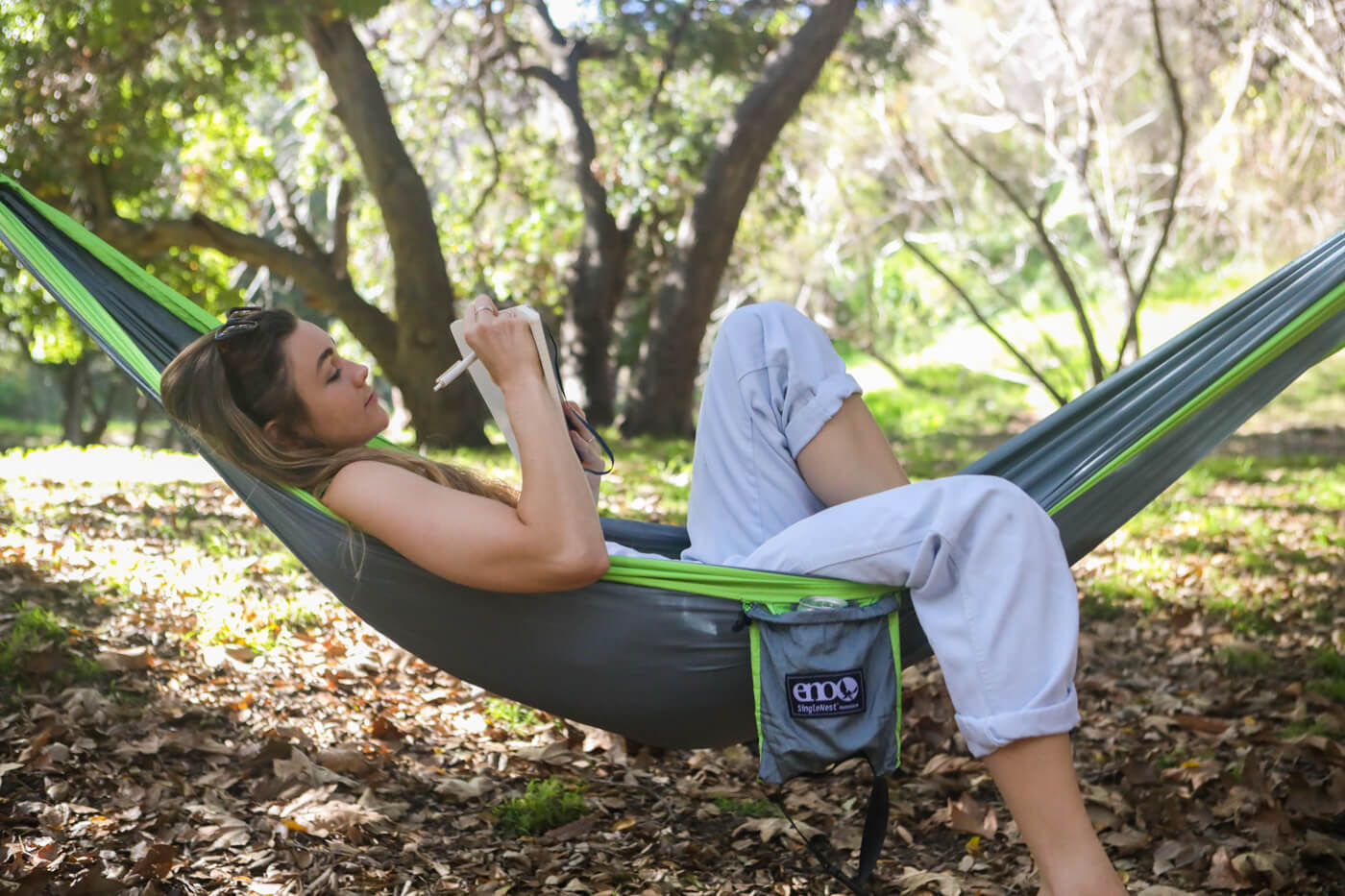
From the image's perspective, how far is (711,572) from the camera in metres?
1.56

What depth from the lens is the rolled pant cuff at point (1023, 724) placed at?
1.33 metres

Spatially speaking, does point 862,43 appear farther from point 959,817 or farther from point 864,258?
point 864,258

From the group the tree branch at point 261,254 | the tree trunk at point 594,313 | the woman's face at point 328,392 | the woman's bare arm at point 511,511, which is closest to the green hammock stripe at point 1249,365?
the woman's bare arm at point 511,511

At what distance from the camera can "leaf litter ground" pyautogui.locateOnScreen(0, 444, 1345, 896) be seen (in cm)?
179

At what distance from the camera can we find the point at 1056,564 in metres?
1.42

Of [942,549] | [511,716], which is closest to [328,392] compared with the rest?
[942,549]

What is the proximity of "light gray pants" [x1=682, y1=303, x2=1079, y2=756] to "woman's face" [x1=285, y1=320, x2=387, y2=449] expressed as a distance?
0.58 m

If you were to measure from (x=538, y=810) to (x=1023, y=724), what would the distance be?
101 cm

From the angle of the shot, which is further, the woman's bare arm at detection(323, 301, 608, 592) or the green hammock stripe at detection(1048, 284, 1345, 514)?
the green hammock stripe at detection(1048, 284, 1345, 514)

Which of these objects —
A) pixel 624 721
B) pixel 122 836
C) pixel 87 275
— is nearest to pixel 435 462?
pixel 624 721

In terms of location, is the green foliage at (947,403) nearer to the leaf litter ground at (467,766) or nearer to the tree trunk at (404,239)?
the tree trunk at (404,239)

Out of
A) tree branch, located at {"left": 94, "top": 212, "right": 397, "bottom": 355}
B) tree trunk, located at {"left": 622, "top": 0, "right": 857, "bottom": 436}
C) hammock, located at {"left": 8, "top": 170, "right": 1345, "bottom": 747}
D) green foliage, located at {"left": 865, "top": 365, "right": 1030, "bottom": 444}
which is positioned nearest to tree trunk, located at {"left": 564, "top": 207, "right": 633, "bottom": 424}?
tree trunk, located at {"left": 622, "top": 0, "right": 857, "bottom": 436}

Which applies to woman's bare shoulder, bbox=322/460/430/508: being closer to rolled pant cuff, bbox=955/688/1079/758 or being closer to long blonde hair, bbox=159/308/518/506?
long blonde hair, bbox=159/308/518/506

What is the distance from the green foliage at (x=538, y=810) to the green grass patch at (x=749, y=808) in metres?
0.27
